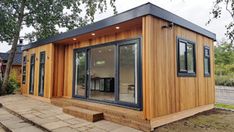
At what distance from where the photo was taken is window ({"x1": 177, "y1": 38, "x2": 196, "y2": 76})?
5245mm

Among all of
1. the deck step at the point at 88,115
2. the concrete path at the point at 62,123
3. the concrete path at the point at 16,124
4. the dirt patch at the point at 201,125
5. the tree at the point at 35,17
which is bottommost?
the concrete path at the point at 16,124

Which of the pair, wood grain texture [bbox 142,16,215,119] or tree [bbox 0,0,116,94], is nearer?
wood grain texture [bbox 142,16,215,119]

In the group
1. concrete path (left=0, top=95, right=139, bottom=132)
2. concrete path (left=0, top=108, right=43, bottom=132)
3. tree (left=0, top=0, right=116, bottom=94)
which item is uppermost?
tree (left=0, top=0, right=116, bottom=94)

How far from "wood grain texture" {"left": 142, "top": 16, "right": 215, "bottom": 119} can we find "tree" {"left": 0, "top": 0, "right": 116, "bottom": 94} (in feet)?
22.8

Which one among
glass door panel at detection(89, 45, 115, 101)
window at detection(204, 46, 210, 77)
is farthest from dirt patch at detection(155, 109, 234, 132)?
glass door panel at detection(89, 45, 115, 101)

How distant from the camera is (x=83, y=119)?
5.07 m

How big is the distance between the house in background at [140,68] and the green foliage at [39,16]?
441 cm

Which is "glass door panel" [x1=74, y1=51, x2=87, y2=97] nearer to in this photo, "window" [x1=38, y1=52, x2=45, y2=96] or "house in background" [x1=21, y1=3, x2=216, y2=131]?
"house in background" [x1=21, y1=3, x2=216, y2=131]

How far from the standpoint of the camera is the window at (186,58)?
524 centimetres

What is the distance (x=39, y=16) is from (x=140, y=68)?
984 cm

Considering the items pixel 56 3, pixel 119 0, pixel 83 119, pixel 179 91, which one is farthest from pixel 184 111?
pixel 56 3

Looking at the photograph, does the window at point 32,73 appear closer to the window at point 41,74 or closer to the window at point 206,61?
the window at point 41,74

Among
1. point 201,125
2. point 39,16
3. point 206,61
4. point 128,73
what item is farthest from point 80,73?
point 39,16

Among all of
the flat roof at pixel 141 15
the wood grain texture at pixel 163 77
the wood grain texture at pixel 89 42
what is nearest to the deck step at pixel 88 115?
the wood grain texture at pixel 163 77
